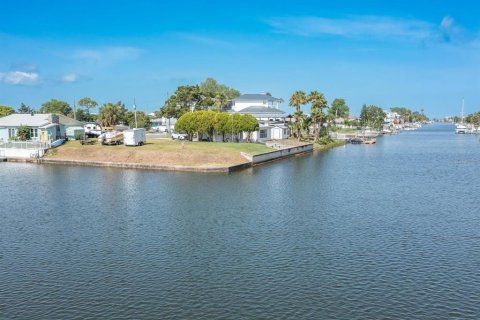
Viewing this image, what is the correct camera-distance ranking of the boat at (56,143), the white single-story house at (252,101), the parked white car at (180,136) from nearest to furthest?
the boat at (56,143) → the parked white car at (180,136) → the white single-story house at (252,101)

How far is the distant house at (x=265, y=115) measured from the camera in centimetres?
10919

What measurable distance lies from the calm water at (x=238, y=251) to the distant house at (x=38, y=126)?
Result: 114ft

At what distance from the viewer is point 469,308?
21000 millimetres

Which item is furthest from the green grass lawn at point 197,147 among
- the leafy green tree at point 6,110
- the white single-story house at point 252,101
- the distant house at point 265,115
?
the leafy green tree at point 6,110

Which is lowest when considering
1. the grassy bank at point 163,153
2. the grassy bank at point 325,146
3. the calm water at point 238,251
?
the calm water at point 238,251

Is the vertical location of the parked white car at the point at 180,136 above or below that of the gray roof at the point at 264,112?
below

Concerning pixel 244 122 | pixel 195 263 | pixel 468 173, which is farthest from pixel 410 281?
pixel 244 122

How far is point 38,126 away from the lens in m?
86.7

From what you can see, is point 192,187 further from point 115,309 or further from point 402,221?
point 115,309

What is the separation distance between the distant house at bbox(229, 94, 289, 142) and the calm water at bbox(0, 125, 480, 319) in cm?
5498

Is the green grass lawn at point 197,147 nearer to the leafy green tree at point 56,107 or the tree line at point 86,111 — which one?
the tree line at point 86,111

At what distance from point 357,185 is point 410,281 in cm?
3308

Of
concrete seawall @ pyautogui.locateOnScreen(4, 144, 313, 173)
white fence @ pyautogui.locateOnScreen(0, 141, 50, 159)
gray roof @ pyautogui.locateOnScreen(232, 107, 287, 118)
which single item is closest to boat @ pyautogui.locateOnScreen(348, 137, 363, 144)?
gray roof @ pyautogui.locateOnScreen(232, 107, 287, 118)

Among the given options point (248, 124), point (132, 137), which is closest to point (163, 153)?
point (132, 137)
